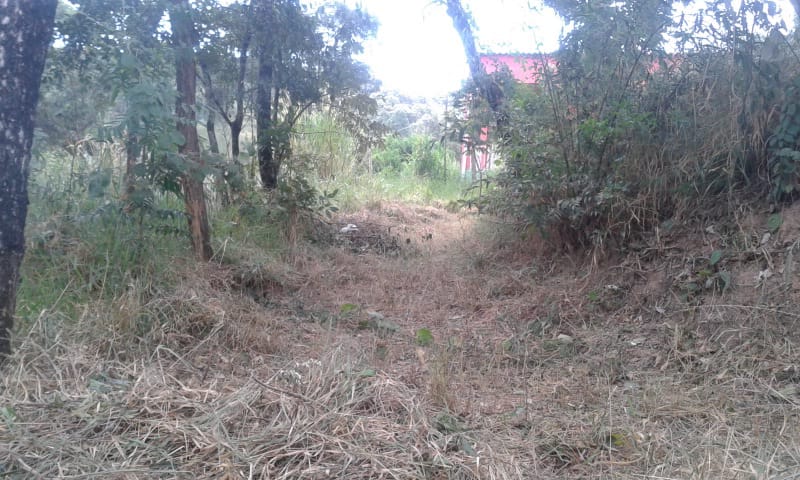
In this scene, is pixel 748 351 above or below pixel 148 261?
below

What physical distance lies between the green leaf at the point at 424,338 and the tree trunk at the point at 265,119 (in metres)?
3.38

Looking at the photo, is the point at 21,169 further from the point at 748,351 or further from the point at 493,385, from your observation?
the point at 748,351

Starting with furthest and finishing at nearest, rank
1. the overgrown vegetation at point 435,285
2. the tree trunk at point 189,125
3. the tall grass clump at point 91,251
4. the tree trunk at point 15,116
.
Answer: the tree trunk at point 189,125
the tall grass clump at point 91,251
the tree trunk at point 15,116
the overgrown vegetation at point 435,285

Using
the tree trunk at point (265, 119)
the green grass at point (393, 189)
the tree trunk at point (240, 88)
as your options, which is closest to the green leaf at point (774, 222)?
the tree trunk at point (265, 119)

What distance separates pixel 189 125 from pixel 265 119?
2432 millimetres

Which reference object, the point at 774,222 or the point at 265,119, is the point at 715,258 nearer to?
the point at 774,222

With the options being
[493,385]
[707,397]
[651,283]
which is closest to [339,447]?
[493,385]

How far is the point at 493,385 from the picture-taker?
3682 mm

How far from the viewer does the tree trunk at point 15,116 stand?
3072 millimetres

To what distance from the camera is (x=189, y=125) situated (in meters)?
5.01

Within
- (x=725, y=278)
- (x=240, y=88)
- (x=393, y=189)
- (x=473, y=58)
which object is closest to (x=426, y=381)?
(x=725, y=278)

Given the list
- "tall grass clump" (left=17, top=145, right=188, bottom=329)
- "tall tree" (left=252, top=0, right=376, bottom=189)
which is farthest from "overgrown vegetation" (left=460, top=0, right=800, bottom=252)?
"tall grass clump" (left=17, top=145, right=188, bottom=329)

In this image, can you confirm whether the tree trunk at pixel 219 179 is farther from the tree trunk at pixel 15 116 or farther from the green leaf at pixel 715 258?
the green leaf at pixel 715 258

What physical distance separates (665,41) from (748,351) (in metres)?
2.84
